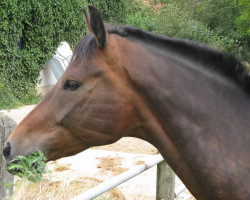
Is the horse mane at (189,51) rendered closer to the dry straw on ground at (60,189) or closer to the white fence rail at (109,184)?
the white fence rail at (109,184)

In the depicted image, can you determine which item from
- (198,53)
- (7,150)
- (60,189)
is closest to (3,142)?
(7,150)

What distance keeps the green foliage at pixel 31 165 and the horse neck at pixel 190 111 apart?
1.95ft

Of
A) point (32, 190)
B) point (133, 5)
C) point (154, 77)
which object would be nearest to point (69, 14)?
point (32, 190)

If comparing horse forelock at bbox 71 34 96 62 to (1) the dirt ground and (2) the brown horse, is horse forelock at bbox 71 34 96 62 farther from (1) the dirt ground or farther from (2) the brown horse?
(1) the dirt ground

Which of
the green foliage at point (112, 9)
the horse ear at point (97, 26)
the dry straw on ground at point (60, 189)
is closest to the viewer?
the horse ear at point (97, 26)

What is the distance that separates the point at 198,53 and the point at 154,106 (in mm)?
390

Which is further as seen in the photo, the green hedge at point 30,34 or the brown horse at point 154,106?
the green hedge at point 30,34

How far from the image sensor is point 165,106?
5.29 feet

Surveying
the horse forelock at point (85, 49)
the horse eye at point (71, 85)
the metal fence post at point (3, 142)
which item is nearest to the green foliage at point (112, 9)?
the metal fence post at point (3, 142)

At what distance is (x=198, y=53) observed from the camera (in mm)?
1700

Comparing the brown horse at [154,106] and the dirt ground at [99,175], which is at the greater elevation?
the brown horse at [154,106]

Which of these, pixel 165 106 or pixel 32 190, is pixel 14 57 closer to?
pixel 32 190

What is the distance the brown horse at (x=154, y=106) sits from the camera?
1.57 m

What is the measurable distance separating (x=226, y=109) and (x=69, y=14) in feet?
39.9
